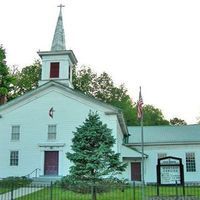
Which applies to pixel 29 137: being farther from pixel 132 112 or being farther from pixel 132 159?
pixel 132 112

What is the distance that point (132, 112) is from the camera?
58.3m

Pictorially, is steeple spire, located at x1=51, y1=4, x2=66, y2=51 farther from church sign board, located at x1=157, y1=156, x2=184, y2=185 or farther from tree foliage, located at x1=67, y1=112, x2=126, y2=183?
church sign board, located at x1=157, y1=156, x2=184, y2=185

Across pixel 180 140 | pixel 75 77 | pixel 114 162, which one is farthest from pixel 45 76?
pixel 75 77

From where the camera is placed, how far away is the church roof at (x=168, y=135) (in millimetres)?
36125

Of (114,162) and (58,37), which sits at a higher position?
(58,37)

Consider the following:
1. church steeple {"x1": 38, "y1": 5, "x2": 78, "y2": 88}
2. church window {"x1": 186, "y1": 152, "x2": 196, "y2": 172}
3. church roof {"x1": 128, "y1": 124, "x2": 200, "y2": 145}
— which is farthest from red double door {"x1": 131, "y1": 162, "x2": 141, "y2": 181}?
church steeple {"x1": 38, "y1": 5, "x2": 78, "y2": 88}

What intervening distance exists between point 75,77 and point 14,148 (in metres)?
29.9

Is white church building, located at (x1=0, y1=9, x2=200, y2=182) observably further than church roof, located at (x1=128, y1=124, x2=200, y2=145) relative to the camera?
No

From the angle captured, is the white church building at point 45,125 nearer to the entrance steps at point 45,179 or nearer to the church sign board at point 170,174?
the entrance steps at point 45,179

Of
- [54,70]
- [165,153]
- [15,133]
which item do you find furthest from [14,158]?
[165,153]

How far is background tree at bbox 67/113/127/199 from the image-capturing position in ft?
61.7

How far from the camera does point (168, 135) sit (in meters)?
37.9

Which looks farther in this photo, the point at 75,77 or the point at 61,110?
the point at 75,77

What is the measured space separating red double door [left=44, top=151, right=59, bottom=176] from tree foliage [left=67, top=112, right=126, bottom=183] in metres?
11.0
